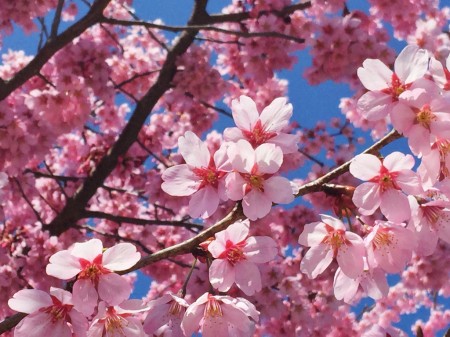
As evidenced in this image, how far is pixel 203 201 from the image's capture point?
6.08 ft

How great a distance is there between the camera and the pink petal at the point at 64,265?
1688 mm

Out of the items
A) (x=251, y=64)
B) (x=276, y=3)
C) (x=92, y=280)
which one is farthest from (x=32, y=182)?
(x=92, y=280)

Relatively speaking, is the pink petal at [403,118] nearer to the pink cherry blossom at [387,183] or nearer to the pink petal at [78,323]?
the pink cherry blossom at [387,183]

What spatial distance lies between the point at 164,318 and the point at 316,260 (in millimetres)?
504

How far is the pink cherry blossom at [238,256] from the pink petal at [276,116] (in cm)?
33

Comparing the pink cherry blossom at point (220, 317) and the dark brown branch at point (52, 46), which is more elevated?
the dark brown branch at point (52, 46)

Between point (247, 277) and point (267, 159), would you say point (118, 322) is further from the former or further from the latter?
point (267, 159)

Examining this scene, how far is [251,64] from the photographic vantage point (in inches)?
241

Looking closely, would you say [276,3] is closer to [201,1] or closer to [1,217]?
[201,1]

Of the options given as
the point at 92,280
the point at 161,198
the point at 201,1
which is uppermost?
the point at 201,1

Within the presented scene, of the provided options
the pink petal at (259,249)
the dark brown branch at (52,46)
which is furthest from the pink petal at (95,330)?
the dark brown branch at (52,46)

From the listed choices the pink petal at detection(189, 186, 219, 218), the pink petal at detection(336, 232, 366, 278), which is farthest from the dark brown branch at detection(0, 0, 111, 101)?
the pink petal at detection(336, 232, 366, 278)

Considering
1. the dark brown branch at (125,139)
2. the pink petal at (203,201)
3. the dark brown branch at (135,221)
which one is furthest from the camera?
the dark brown branch at (125,139)

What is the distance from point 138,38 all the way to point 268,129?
272 inches
